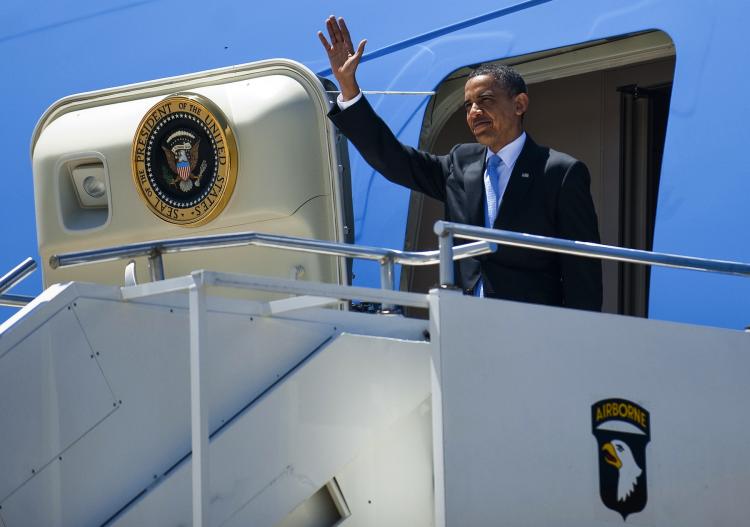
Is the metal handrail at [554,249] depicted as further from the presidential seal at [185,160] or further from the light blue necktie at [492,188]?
the presidential seal at [185,160]

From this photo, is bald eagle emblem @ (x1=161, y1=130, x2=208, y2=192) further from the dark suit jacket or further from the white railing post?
the white railing post

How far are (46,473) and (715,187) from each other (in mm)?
2314

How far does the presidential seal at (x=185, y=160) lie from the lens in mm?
4629

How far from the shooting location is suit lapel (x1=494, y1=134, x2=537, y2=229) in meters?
3.79

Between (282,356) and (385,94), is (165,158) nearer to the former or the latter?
(385,94)

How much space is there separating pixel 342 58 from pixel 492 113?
20.5 inches

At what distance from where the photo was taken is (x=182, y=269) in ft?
15.6

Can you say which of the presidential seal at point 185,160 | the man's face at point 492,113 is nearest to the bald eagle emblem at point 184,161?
the presidential seal at point 185,160

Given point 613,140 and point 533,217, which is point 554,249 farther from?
point 613,140

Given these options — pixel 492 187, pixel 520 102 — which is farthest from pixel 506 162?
pixel 520 102

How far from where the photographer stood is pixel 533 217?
3.79 meters

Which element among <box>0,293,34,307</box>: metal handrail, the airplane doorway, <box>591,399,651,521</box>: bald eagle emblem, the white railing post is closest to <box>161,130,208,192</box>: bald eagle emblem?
<box>0,293,34,307</box>: metal handrail

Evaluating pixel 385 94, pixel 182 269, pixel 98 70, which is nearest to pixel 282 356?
pixel 182 269

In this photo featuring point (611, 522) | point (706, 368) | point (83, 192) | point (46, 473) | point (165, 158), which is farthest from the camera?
point (83, 192)
